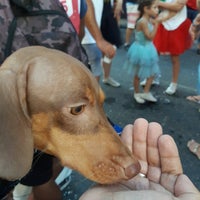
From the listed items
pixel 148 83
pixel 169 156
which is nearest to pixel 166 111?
pixel 148 83

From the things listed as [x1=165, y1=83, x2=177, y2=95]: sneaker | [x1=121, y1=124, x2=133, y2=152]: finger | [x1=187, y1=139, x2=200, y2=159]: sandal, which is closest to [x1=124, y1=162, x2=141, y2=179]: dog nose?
[x1=121, y1=124, x2=133, y2=152]: finger

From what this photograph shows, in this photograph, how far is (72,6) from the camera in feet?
6.95

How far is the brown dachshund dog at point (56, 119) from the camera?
1.33 meters

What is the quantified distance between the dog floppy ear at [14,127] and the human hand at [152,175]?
0.32m

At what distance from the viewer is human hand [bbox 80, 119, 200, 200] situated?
4.71ft

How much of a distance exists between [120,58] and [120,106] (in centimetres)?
204

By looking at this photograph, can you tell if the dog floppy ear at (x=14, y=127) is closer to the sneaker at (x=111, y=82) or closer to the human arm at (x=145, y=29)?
the human arm at (x=145, y=29)

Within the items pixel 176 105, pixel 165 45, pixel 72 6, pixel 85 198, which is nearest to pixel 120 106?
pixel 176 105

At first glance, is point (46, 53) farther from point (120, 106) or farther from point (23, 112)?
point (120, 106)

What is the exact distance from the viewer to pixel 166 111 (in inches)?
175

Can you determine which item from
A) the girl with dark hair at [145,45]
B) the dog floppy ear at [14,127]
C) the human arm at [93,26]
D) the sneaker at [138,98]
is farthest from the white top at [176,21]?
the dog floppy ear at [14,127]

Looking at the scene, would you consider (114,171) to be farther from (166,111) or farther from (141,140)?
(166,111)

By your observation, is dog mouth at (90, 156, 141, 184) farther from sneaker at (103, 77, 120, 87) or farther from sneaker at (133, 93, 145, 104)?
sneaker at (103, 77, 120, 87)

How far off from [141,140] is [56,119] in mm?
544
